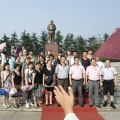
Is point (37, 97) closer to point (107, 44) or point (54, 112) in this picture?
point (54, 112)

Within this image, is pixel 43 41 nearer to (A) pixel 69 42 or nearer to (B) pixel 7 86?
(A) pixel 69 42

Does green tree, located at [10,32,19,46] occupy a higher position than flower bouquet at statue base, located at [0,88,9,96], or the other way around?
green tree, located at [10,32,19,46]

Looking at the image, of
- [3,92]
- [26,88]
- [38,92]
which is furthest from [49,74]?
[3,92]

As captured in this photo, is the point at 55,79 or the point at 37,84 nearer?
the point at 37,84

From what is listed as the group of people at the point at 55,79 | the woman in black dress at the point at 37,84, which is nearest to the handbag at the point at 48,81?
the group of people at the point at 55,79

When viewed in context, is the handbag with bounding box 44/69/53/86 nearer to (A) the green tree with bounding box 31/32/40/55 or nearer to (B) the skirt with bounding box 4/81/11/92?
(B) the skirt with bounding box 4/81/11/92

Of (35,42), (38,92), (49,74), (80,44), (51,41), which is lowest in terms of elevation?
(38,92)

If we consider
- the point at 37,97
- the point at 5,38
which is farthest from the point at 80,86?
the point at 5,38

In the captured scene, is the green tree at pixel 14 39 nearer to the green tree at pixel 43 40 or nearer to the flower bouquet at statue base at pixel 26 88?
the green tree at pixel 43 40

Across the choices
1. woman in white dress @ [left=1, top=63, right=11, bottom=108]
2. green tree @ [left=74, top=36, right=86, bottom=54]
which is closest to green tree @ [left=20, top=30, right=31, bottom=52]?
green tree @ [left=74, top=36, right=86, bottom=54]

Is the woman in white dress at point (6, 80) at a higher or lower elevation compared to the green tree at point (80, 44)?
lower

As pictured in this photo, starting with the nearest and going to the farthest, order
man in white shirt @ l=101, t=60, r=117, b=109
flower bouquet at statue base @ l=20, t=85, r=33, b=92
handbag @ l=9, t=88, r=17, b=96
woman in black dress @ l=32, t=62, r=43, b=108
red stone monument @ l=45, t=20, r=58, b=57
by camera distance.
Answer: handbag @ l=9, t=88, r=17, b=96, flower bouquet at statue base @ l=20, t=85, r=33, b=92, woman in black dress @ l=32, t=62, r=43, b=108, man in white shirt @ l=101, t=60, r=117, b=109, red stone monument @ l=45, t=20, r=58, b=57

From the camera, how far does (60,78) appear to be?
243 inches

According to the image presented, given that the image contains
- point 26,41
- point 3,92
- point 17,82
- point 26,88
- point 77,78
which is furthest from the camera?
point 26,41
